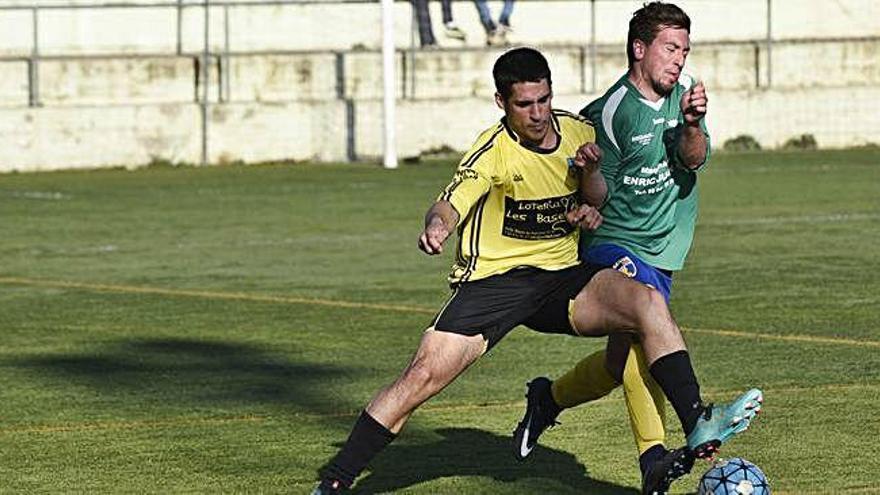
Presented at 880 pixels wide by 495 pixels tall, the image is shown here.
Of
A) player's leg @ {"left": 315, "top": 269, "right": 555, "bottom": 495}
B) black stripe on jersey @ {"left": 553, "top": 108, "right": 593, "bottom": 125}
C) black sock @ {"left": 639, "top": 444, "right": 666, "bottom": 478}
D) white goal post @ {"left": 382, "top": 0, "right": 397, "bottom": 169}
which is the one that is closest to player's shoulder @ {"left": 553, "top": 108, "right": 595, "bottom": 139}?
black stripe on jersey @ {"left": 553, "top": 108, "right": 593, "bottom": 125}

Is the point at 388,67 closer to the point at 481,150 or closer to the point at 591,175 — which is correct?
the point at 481,150

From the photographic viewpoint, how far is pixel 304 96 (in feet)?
104

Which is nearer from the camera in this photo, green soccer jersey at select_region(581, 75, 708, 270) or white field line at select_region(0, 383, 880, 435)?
green soccer jersey at select_region(581, 75, 708, 270)

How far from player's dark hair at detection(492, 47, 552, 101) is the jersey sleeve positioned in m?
0.24

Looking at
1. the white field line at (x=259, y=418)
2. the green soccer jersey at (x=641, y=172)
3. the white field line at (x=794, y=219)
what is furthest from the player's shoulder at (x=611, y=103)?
the white field line at (x=794, y=219)

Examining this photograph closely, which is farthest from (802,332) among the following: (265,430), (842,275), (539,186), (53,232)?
(53,232)

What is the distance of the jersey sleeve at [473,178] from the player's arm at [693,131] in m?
0.78

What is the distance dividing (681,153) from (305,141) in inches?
857

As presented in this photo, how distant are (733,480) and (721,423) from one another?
0.27 m

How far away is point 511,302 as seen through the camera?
28.9 ft

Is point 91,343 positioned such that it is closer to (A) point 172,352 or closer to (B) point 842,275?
(A) point 172,352

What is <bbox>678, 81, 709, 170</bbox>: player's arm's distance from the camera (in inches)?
346

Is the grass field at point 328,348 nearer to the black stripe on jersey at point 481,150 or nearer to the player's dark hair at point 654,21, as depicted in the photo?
the black stripe on jersey at point 481,150

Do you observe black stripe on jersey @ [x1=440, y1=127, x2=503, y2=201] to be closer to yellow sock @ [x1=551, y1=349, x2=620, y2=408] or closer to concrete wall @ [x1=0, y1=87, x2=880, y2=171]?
yellow sock @ [x1=551, y1=349, x2=620, y2=408]
